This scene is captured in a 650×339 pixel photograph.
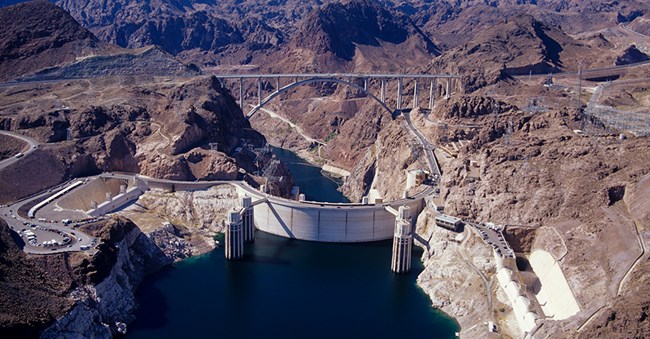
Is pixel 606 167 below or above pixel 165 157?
above

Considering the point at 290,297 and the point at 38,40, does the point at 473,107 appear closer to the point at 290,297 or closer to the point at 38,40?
the point at 290,297

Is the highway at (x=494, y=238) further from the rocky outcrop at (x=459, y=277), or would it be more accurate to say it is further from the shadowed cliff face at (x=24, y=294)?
the shadowed cliff face at (x=24, y=294)

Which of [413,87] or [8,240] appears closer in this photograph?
[8,240]

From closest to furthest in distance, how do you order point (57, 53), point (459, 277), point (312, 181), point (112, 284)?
point (112, 284) < point (459, 277) < point (312, 181) < point (57, 53)

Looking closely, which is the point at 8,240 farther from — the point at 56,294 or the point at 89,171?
the point at 89,171

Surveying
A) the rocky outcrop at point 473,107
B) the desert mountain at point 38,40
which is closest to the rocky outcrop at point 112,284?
the rocky outcrop at point 473,107

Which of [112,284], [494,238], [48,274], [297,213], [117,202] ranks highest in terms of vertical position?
[48,274]

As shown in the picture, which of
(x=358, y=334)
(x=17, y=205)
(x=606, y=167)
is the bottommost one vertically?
(x=358, y=334)

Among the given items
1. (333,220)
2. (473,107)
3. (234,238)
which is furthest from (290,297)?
(473,107)

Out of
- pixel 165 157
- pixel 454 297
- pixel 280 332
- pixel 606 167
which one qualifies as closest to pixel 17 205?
pixel 165 157
